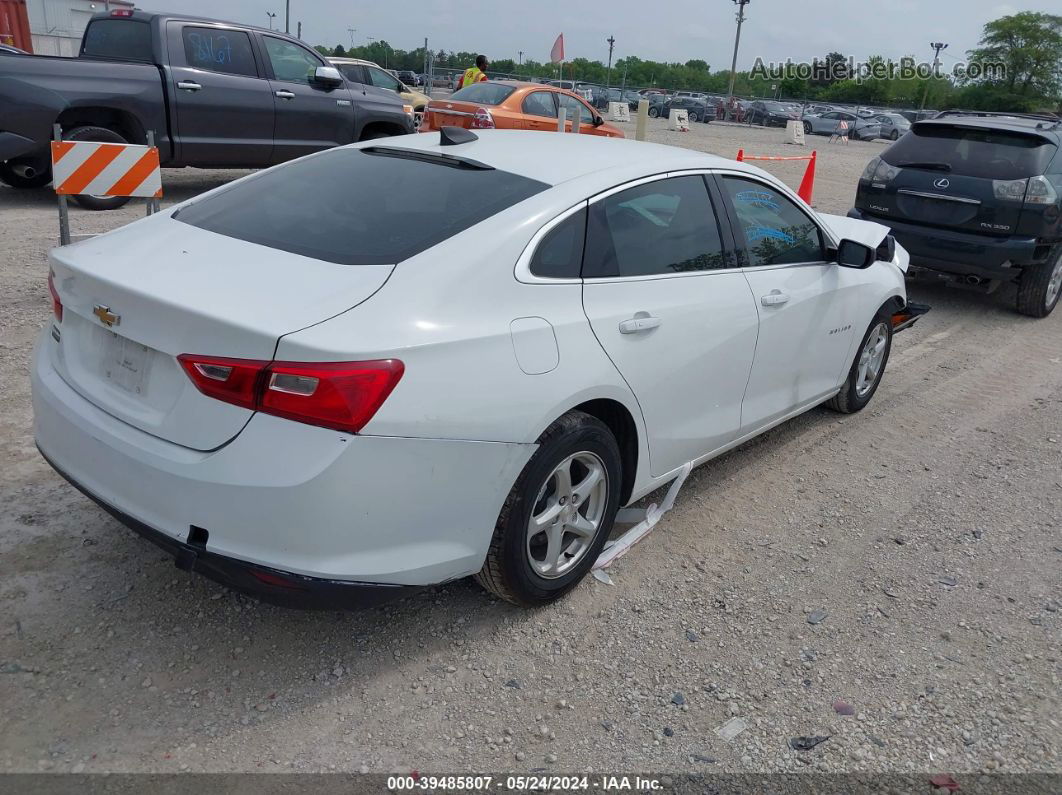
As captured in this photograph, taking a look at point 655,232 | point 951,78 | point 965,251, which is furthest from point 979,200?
point 951,78

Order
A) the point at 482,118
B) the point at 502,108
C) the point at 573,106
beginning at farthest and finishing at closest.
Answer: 1. the point at 573,106
2. the point at 502,108
3. the point at 482,118

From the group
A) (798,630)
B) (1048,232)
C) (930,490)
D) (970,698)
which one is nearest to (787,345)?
(930,490)

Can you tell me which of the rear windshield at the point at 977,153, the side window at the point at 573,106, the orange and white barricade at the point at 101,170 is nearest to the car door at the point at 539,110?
the side window at the point at 573,106

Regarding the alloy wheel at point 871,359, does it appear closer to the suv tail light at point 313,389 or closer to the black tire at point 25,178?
the suv tail light at point 313,389

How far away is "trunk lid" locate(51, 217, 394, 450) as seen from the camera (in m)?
2.51

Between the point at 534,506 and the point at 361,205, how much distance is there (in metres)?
1.25

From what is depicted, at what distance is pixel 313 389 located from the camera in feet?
7.93

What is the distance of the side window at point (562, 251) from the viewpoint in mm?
3039

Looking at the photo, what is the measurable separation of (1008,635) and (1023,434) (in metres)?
2.50

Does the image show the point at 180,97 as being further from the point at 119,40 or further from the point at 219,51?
the point at 119,40

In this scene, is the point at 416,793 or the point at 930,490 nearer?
the point at 416,793

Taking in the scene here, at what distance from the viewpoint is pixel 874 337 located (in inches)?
211

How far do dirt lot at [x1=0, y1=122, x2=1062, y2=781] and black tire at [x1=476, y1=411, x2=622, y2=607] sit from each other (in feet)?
0.50

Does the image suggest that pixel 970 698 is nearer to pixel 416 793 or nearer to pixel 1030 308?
pixel 416 793
